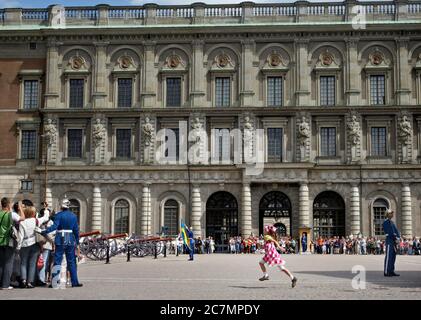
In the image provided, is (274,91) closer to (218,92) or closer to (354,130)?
(218,92)

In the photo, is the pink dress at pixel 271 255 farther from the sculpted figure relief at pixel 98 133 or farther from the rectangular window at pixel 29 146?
the rectangular window at pixel 29 146

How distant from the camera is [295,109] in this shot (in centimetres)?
5431

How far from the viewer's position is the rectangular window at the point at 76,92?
184 ft

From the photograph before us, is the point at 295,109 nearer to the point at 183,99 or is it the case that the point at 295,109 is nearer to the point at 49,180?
the point at 183,99

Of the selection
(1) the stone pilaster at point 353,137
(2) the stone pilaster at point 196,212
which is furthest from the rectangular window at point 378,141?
(2) the stone pilaster at point 196,212

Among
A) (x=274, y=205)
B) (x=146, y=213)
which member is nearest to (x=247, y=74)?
(x=274, y=205)

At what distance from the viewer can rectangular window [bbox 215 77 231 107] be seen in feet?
181

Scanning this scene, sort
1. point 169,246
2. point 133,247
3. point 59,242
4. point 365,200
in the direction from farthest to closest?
point 365,200, point 169,246, point 133,247, point 59,242

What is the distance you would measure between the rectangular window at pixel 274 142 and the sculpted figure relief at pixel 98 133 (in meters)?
12.6

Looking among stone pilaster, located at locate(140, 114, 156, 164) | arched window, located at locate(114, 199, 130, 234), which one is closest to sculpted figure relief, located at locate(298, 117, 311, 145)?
stone pilaster, located at locate(140, 114, 156, 164)

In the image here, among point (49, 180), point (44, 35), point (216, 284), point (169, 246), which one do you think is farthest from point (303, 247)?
point (216, 284)

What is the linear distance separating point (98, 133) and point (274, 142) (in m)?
13.3

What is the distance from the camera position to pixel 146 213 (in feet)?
178

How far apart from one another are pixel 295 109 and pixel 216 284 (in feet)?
116
